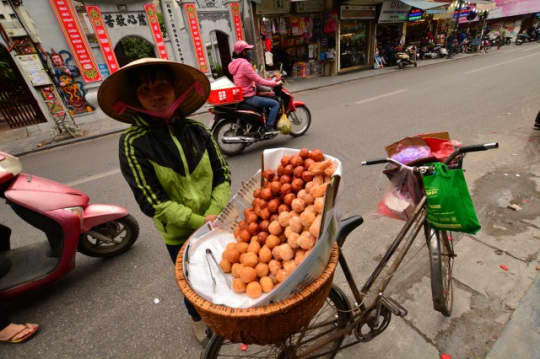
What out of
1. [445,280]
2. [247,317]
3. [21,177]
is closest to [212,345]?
[247,317]

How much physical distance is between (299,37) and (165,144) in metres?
14.7

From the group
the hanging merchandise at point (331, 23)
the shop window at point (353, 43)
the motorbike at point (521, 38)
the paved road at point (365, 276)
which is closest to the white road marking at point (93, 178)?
the paved road at point (365, 276)

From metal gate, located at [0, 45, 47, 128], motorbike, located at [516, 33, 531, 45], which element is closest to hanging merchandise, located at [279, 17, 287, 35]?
metal gate, located at [0, 45, 47, 128]

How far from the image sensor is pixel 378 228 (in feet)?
8.88

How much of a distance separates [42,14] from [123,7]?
8.20ft

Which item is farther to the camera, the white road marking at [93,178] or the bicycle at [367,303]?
the white road marking at [93,178]

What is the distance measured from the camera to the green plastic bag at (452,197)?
1.35 metres

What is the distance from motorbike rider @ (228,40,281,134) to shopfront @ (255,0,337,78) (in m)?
8.34

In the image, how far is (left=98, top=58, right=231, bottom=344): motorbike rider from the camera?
1317 mm

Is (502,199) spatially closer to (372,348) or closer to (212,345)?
(372,348)

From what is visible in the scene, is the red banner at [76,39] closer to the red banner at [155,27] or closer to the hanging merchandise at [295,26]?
Answer: the red banner at [155,27]

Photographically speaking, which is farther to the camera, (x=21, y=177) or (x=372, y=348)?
(x=21, y=177)

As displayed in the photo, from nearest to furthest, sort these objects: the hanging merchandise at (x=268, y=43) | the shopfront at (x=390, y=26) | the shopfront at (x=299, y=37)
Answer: the hanging merchandise at (x=268, y=43), the shopfront at (x=299, y=37), the shopfront at (x=390, y=26)

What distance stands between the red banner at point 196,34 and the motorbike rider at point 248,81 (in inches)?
298
